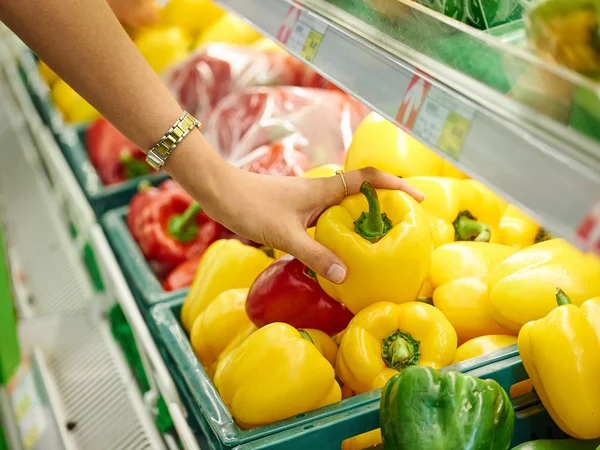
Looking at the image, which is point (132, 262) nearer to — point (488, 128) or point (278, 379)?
point (278, 379)

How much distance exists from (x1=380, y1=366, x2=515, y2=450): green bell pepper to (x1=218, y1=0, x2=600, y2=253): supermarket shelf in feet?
1.34

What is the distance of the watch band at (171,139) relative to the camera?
126 cm

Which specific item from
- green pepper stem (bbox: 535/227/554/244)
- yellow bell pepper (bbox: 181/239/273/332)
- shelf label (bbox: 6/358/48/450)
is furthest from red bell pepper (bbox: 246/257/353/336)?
shelf label (bbox: 6/358/48/450)

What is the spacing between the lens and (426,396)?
1107 mm

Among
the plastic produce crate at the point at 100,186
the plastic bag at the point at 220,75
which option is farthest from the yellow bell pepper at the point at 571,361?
the plastic bag at the point at 220,75

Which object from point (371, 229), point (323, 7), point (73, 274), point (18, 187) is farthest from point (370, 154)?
point (18, 187)

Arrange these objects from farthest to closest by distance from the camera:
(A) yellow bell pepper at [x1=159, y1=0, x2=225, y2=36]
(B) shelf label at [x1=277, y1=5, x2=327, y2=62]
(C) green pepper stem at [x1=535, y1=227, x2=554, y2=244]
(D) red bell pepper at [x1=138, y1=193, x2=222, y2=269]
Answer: (A) yellow bell pepper at [x1=159, y1=0, x2=225, y2=36]
(D) red bell pepper at [x1=138, y1=193, x2=222, y2=269]
(C) green pepper stem at [x1=535, y1=227, x2=554, y2=244]
(B) shelf label at [x1=277, y1=5, x2=327, y2=62]

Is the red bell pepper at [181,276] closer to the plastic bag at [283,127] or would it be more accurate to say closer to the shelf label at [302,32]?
the plastic bag at [283,127]

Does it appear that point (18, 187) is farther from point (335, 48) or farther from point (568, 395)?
point (568, 395)

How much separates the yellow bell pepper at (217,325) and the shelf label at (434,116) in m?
0.74

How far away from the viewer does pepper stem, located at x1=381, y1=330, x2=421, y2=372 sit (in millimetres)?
1303

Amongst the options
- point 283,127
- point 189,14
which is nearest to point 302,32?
point 283,127

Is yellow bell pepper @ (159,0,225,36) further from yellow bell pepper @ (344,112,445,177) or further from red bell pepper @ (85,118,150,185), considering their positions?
yellow bell pepper @ (344,112,445,177)

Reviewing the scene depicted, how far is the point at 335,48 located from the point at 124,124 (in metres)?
0.39
